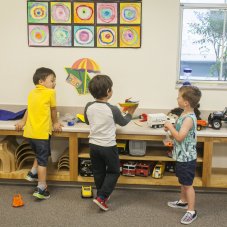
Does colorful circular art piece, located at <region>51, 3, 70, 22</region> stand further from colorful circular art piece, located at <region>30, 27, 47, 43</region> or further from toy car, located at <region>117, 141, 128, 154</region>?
toy car, located at <region>117, 141, 128, 154</region>

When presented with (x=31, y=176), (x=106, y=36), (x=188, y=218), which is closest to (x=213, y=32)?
(x=106, y=36)

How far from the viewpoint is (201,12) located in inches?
132

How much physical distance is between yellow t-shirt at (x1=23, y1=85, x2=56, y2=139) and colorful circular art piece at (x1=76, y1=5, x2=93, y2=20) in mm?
847

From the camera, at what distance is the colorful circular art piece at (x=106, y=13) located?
129 inches

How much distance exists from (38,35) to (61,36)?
0.70 ft

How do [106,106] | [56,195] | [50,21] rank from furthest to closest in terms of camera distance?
[50,21]
[56,195]
[106,106]

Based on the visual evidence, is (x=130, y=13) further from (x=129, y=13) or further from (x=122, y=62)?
(x=122, y=62)

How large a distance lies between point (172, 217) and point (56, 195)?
3.13ft

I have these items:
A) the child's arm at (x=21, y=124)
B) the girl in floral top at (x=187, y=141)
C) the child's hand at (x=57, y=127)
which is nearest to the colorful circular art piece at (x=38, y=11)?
the child's arm at (x=21, y=124)

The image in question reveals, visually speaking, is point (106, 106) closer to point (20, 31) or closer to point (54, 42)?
point (54, 42)

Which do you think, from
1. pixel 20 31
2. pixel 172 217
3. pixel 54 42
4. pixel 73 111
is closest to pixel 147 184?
pixel 172 217

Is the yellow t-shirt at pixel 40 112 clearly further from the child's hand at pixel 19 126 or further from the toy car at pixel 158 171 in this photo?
the toy car at pixel 158 171

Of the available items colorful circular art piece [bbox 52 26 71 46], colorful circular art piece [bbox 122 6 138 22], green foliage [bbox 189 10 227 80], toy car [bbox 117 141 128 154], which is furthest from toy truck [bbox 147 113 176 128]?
colorful circular art piece [bbox 52 26 71 46]

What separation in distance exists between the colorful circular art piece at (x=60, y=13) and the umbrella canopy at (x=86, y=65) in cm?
40
